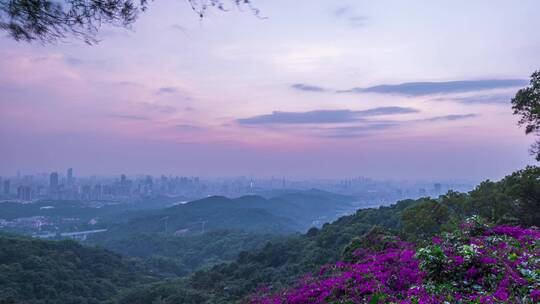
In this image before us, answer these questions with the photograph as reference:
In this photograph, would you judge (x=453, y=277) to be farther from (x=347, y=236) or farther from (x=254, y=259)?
(x=254, y=259)

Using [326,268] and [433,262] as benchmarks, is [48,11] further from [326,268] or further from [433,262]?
[326,268]

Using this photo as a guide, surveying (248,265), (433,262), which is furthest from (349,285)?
(248,265)

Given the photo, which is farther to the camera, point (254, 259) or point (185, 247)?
point (185, 247)

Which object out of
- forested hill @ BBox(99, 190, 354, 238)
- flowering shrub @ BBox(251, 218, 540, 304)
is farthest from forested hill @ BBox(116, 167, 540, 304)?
forested hill @ BBox(99, 190, 354, 238)

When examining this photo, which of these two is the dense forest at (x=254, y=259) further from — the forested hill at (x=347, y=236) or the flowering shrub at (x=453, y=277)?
the flowering shrub at (x=453, y=277)

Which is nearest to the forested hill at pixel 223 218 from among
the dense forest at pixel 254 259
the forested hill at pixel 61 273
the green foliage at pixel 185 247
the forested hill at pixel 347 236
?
the green foliage at pixel 185 247

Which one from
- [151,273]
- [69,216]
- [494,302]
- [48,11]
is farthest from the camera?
[69,216]

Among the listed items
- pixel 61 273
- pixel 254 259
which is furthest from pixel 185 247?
pixel 254 259
